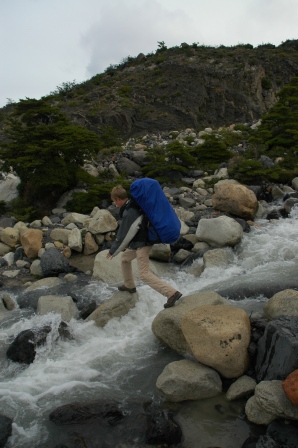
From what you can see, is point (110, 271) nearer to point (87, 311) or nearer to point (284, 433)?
point (87, 311)

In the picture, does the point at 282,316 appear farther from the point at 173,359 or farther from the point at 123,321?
the point at 123,321

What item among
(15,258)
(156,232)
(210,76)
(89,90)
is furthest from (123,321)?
(89,90)

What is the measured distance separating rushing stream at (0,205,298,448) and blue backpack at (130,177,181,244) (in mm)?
1730

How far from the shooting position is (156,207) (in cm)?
538

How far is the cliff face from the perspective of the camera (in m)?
31.2

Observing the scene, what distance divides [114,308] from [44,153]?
7573 millimetres

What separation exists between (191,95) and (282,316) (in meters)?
32.1

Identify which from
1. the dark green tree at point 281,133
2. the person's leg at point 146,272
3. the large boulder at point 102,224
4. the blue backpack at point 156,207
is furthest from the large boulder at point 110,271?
the dark green tree at point 281,133

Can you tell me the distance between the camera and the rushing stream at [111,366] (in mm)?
4223

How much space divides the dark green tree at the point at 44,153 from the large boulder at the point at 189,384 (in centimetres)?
909

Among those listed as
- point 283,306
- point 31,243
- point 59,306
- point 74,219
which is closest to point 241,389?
point 283,306

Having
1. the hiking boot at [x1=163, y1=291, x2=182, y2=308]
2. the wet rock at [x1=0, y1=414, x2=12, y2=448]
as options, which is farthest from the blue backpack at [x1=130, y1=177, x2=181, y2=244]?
the wet rock at [x1=0, y1=414, x2=12, y2=448]

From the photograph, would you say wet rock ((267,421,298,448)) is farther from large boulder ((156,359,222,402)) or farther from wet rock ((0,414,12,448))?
wet rock ((0,414,12,448))

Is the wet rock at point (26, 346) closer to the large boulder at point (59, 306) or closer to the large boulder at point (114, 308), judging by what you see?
the large boulder at point (59, 306)
